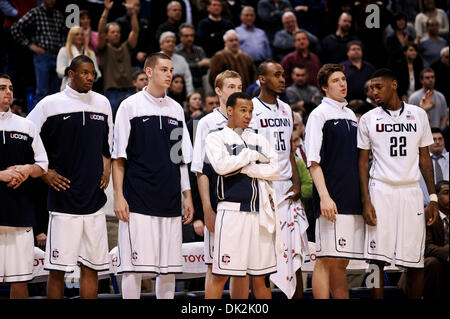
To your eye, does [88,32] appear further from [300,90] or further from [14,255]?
[14,255]

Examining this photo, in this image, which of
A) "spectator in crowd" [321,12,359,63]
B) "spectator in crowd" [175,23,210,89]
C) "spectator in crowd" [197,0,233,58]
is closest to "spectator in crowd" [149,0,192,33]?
"spectator in crowd" [197,0,233,58]

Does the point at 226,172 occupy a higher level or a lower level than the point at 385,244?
higher

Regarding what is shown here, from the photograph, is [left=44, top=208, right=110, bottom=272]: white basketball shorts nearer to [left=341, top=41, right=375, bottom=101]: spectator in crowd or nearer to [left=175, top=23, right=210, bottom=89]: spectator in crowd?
[left=175, top=23, right=210, bottom=89]: spectator in crowd

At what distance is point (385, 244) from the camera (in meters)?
6.60

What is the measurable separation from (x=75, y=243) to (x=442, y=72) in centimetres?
858

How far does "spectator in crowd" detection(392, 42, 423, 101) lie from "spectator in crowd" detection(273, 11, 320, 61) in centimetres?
140

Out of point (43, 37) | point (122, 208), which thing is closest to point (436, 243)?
point (122, 208)

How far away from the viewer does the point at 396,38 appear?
43.1 feet

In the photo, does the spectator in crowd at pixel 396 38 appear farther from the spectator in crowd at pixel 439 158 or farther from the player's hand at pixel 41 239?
the player's hand at pixel 41 239

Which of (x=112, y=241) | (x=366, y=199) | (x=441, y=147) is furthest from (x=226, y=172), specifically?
(x=441, y=147)

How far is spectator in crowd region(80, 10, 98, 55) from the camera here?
10945mm
